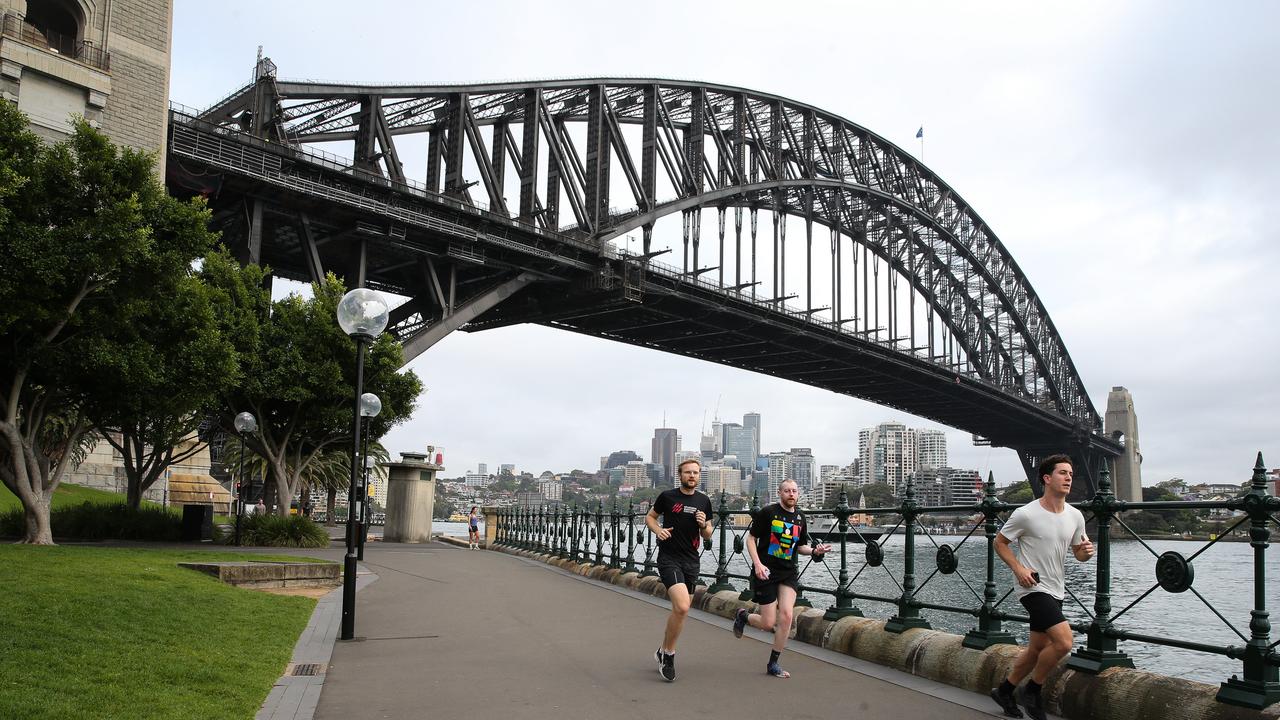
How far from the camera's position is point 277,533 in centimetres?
2764

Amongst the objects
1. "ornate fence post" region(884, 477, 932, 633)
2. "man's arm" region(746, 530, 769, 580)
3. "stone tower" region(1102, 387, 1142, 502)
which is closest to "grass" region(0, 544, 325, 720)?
"man's arm" region(746, 530, 769, 580)

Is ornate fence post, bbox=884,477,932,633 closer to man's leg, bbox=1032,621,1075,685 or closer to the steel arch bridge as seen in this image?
man's leg, bbox=1032,621,1075,685

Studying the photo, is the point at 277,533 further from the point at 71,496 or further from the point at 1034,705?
the point at 1034,705

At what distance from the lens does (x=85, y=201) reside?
1878cm

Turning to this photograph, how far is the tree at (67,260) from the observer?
58.2 feet

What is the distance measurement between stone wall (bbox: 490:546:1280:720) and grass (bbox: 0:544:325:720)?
17.1ft

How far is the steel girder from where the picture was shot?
4641cm

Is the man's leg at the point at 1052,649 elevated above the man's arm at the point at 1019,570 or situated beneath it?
situated beneath

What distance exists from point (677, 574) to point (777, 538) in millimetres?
940

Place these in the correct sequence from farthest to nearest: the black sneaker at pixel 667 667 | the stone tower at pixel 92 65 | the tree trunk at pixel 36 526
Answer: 1. the stone tower at pixel 92 65
2. the tree trunk at pixel 36 526
3. the black sneaker at pixel 667 667

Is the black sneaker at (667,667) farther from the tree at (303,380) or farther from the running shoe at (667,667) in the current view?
the tree at (303,380)

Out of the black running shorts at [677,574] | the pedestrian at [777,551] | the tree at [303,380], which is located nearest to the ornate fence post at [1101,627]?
the pedestrian at [777,551]

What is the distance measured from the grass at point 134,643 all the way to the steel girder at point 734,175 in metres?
31.9

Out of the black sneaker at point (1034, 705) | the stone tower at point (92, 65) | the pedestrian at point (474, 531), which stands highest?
the stone tower at point (92, 65)
